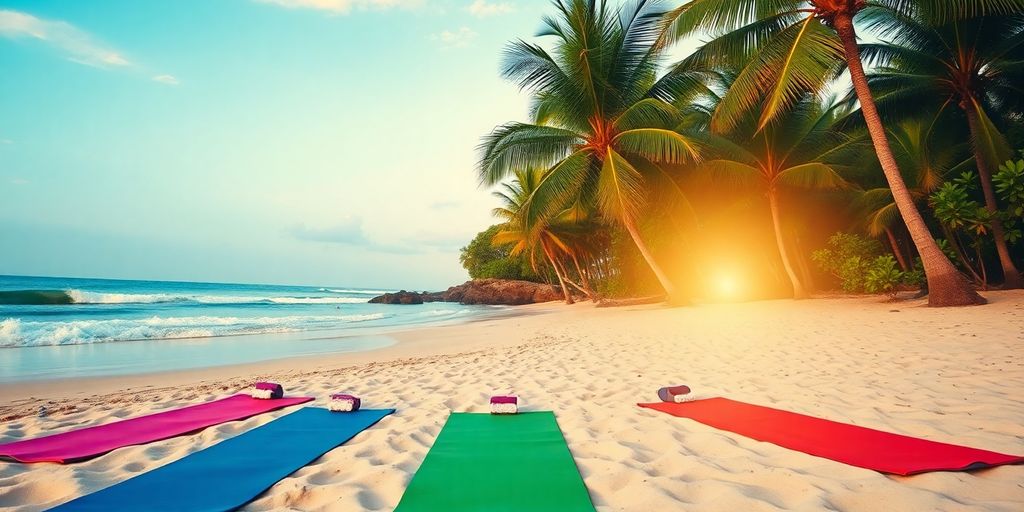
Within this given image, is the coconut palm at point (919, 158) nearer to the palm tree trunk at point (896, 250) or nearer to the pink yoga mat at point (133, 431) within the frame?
the palm tree trunk at point (896, 250)

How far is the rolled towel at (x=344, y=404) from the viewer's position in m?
3.36

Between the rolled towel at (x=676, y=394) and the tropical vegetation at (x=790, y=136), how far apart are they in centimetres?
723

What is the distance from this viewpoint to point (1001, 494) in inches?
67.0

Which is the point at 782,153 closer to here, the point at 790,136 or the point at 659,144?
the point at 790,136

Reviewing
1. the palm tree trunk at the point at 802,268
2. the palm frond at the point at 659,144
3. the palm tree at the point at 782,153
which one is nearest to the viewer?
the palm frond at the point at 659,144

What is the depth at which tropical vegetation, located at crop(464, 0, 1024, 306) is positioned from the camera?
331 inches

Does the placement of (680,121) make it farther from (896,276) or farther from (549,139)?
(896,276)

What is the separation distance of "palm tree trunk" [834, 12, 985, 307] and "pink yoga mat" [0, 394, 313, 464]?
10187mm

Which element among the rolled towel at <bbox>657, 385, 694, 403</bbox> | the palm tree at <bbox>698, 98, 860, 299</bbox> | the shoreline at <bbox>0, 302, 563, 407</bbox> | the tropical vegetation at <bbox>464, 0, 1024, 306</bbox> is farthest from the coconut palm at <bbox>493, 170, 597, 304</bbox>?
the rolled towel at <bbox>657, 385, 694, 403</bbox>

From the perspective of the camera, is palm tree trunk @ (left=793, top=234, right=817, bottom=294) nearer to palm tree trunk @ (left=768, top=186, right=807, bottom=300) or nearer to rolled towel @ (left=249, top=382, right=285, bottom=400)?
palm tree trunk @ (left=768, top=186, right=807, bottom=300)

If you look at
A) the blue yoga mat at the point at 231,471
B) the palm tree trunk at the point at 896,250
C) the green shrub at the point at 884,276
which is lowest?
the blue yoga mat at the point at 231,471

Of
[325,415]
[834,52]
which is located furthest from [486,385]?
[834,52]

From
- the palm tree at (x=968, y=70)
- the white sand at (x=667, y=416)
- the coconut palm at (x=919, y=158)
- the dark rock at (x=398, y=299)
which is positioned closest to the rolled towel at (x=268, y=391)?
the white sand at (x=667, y=416)

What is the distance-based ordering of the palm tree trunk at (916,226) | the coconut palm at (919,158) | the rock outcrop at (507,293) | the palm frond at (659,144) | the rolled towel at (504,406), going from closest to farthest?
the rolled towel at (504,406)
the palm tree trunk at (916,226)
the palm frond at (659,144)
the coconut palm at (919,158)
the rock outcrop at (507,293)
